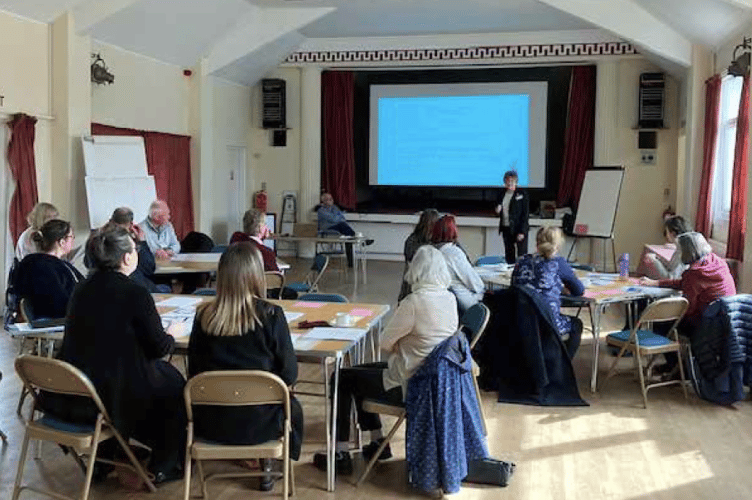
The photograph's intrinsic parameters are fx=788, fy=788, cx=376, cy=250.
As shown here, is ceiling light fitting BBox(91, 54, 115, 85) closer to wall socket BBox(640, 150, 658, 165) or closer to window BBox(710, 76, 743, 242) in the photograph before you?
window BBox(710, 76, 743, 242)

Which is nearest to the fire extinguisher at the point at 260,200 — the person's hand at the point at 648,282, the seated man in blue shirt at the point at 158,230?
the seated man in blue shirt at the point at 158,230

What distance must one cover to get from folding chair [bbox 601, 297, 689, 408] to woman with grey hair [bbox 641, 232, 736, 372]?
0.54 feet

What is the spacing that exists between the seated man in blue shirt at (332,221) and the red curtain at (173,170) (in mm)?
1916

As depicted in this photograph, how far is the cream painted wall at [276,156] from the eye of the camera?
12.9m

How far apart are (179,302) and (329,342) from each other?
1.37m

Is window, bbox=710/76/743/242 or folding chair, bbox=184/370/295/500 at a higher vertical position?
window, bbox=710/76/743/242

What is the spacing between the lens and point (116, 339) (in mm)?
3217

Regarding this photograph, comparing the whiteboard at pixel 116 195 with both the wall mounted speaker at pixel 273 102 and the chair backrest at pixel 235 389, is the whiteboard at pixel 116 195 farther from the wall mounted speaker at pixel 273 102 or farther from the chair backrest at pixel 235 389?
the chair backrest at pixel 235 389

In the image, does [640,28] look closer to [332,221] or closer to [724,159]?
[724,159]

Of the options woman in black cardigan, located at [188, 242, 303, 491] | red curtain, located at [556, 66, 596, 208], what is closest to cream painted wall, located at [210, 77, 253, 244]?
red curtain, located at [556, 66, 596, 208]

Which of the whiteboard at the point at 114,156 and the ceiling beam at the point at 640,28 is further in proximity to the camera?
the ceiling beam at the point at 640,28

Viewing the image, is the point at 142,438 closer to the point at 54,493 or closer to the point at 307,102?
the point at 54,493

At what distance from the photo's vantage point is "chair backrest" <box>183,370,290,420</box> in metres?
3.02

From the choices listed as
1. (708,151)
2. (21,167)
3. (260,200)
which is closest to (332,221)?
(260,200)
